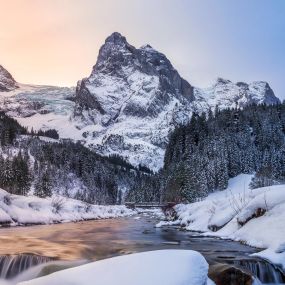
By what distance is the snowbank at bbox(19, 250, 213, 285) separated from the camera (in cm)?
751

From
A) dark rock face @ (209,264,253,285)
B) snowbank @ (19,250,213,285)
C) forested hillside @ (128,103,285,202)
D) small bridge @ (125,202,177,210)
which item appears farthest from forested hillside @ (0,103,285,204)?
snowbank @ (19,250,213,285)

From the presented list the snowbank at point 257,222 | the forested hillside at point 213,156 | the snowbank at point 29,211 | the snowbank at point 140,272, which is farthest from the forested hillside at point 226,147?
the snowbank at point 140,272

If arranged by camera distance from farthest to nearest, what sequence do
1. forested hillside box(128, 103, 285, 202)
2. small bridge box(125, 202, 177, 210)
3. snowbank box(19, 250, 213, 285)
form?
1. forested hillside box(128, 103, 285, 202)
2. small bridge box(125, 202, 177, 210)
3. snowbank box(19, 250, 213, 285)

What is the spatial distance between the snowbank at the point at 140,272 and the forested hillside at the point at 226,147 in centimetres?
7687

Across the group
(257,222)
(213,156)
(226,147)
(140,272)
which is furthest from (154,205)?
(140,272)

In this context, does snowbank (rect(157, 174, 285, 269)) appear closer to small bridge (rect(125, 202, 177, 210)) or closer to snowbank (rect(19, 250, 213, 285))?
snowbank (rect(19, 250, 213, 285))

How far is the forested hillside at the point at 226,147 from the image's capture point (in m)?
100

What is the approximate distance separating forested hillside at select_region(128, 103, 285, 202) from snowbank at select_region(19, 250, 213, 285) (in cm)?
7687

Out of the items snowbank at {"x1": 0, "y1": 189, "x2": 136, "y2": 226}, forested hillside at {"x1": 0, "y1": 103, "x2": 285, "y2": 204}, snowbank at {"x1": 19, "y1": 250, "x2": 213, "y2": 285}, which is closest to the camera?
snowbank at {"x1": 19, "y1": 250, "x2": 213, "y2": 285}

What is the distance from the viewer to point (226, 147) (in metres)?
115

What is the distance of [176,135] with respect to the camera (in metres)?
143

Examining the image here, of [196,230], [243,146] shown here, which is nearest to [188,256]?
[196,230]

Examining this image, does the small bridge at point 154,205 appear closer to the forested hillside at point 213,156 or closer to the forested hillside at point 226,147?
the forested hillside at point 213,156

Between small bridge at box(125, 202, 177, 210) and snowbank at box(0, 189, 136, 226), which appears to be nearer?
snowbank at box(0, 189, 136, 226)
